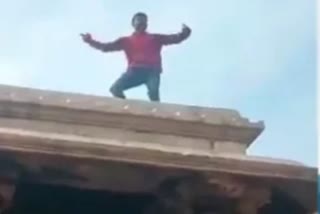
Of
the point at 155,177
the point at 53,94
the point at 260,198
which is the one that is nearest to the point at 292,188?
the point at 260,198

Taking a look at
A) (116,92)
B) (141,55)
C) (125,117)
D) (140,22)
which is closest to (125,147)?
(125,117)

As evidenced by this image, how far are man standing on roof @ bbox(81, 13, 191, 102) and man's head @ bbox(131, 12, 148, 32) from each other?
0.60 feet

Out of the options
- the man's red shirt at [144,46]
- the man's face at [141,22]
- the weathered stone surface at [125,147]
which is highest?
the man's face at [141,22]

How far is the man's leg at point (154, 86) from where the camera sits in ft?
61.8

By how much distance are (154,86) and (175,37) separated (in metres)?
0.69

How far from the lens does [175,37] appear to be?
62.7 feet

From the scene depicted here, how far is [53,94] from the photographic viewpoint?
59.1ft

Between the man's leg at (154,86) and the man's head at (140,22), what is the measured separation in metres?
0.75

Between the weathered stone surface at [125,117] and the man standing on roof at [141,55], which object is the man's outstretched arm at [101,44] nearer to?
the man standing on roof at [141,55]

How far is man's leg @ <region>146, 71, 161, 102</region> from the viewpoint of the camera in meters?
18.8

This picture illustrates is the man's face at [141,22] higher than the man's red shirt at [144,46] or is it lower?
higher

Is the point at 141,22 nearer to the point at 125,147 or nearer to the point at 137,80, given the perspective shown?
the point at 137,80

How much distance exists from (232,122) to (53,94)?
6.85 ft

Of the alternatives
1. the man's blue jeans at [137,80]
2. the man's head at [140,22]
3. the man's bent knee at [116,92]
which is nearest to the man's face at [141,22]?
the man's head at [140,22]
